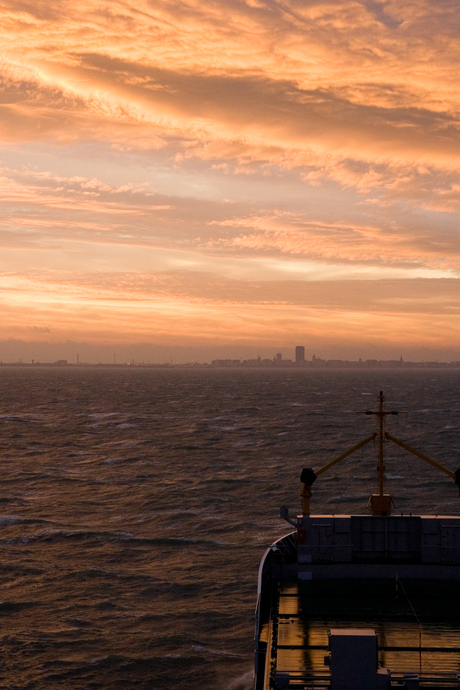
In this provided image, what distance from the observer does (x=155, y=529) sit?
5300cm

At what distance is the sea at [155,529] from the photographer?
32250mm

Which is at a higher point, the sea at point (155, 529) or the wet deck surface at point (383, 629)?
the wet deck surface at point (383, 629)

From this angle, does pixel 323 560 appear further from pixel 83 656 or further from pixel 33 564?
pixel 33 564

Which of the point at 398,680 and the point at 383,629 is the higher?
the point at 398,680

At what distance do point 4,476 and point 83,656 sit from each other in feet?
155

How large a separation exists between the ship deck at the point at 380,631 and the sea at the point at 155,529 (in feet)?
21.1

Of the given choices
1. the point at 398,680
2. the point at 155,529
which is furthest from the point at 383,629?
the point at 155,529

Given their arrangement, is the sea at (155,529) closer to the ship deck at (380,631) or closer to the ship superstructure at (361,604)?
the ship superstructure at (361,604)

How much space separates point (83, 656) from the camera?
1267 inches

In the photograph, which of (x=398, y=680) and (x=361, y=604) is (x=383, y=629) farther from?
(x=398, y=680)

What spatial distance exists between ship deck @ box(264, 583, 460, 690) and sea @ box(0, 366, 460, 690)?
6438 millimetres

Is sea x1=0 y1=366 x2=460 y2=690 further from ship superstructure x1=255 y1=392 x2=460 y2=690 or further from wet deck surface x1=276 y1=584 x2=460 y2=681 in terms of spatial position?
wet deck surface x1=276 y1=584 x2=460 y2=681

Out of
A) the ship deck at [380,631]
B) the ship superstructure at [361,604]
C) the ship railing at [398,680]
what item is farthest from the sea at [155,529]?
the ship railing at [398,680]

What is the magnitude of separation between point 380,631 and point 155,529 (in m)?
31.7
